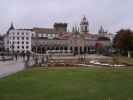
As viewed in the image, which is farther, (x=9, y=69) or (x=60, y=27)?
(x=60, y=27)

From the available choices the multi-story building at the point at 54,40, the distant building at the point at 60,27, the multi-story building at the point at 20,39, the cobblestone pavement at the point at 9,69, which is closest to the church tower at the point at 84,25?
the multi-story building at the point at 54,40

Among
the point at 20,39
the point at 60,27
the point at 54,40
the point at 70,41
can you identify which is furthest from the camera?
the point at 60,27

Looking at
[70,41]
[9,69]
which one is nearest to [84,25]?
[70,41]

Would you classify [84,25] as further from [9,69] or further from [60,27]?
[9,69]

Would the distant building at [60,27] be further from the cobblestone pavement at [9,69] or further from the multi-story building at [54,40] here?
the cobblestone pavement at [9,69]

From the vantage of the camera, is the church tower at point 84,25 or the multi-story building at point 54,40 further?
the church tower at point 84,25

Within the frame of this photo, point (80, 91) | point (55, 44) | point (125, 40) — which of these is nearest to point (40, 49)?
point (55, 44)

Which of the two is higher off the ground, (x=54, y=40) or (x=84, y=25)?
(x=84, y=25)

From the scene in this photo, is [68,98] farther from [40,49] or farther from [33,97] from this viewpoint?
[40,49]

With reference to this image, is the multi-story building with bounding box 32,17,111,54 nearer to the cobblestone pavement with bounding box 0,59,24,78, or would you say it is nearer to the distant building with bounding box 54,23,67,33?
the distant building with bounding box 54,23,67,33

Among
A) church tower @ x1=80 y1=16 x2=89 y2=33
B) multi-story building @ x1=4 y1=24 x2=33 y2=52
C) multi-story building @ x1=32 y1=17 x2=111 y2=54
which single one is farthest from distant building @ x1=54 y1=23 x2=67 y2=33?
multi-story building @ x1=4 y1=24 x2=33 y2=52

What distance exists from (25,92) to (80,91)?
1881 millimetres

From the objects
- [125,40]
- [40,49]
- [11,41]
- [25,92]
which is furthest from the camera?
[40,49]

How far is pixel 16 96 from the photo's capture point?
372 inches
